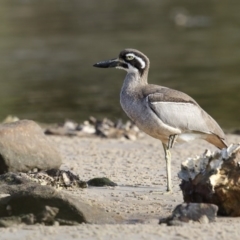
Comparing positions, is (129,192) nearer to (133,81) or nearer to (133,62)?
(133,81)

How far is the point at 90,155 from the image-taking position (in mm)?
10164

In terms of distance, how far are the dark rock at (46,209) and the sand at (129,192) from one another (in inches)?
5.9

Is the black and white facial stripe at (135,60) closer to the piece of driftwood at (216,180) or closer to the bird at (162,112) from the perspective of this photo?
the bird at (162,112)

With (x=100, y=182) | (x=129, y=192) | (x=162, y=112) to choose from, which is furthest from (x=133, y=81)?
(x=129, y=192)

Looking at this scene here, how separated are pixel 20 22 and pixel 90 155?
21205 mm

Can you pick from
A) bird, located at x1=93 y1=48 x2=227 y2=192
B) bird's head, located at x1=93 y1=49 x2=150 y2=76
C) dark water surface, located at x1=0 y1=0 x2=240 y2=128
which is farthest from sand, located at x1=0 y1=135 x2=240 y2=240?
dark water surface, located at x1=0 y1=0 x2=240 y2=128

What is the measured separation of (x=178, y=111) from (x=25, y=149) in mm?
1655

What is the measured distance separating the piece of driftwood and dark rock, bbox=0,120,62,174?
81.0 inches

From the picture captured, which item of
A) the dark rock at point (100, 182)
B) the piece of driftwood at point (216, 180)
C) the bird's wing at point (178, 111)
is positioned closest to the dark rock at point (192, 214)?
the piece of driftwood at point (216, 180)

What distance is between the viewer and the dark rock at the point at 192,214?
621 centimetres

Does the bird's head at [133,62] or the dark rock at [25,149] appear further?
the bird's head at [133,62]

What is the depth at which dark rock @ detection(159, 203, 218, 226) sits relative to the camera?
6207mm

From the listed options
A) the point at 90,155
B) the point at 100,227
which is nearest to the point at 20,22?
the point at 90,155

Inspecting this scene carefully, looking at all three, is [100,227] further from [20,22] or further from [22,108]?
[20,22]
